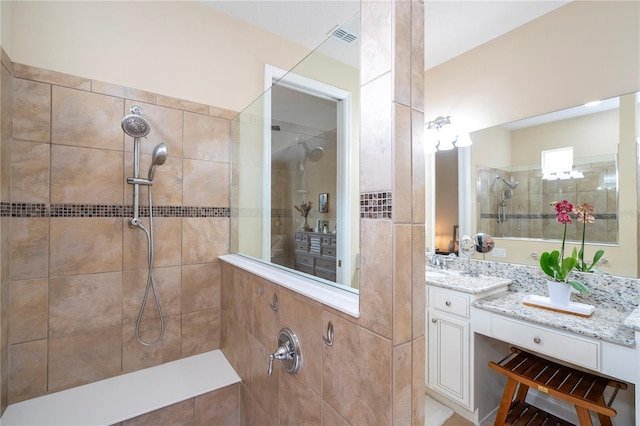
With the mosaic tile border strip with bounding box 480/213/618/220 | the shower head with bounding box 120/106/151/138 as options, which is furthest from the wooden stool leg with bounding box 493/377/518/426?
the shower head with bounding box 120/106/151/138

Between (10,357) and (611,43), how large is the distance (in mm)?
3671

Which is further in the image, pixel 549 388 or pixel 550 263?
pixel 550 263

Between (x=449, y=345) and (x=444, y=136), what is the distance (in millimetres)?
1648

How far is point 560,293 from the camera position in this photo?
149 cm

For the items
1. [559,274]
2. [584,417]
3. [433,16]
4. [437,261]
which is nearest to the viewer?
[584,417]

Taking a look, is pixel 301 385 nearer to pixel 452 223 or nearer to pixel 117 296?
pixel 117 296

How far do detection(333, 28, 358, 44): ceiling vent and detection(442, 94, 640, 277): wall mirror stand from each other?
A: 1.50 meters

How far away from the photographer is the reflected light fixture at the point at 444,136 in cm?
230

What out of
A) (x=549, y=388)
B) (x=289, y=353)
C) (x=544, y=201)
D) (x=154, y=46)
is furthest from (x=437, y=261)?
(x=154, y=46)

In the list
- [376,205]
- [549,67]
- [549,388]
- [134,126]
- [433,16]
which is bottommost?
[549,388]

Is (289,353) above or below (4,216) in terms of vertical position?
below

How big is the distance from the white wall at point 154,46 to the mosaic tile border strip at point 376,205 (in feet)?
5.47

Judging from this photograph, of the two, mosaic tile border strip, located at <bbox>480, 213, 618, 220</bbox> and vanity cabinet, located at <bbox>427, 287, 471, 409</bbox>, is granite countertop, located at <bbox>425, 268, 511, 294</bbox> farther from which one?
mosaic tile border strip, located at <bbox>480, 213, 618, 220</bbox>

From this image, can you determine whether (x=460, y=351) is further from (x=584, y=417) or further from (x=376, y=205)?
(x=376, y=205)
